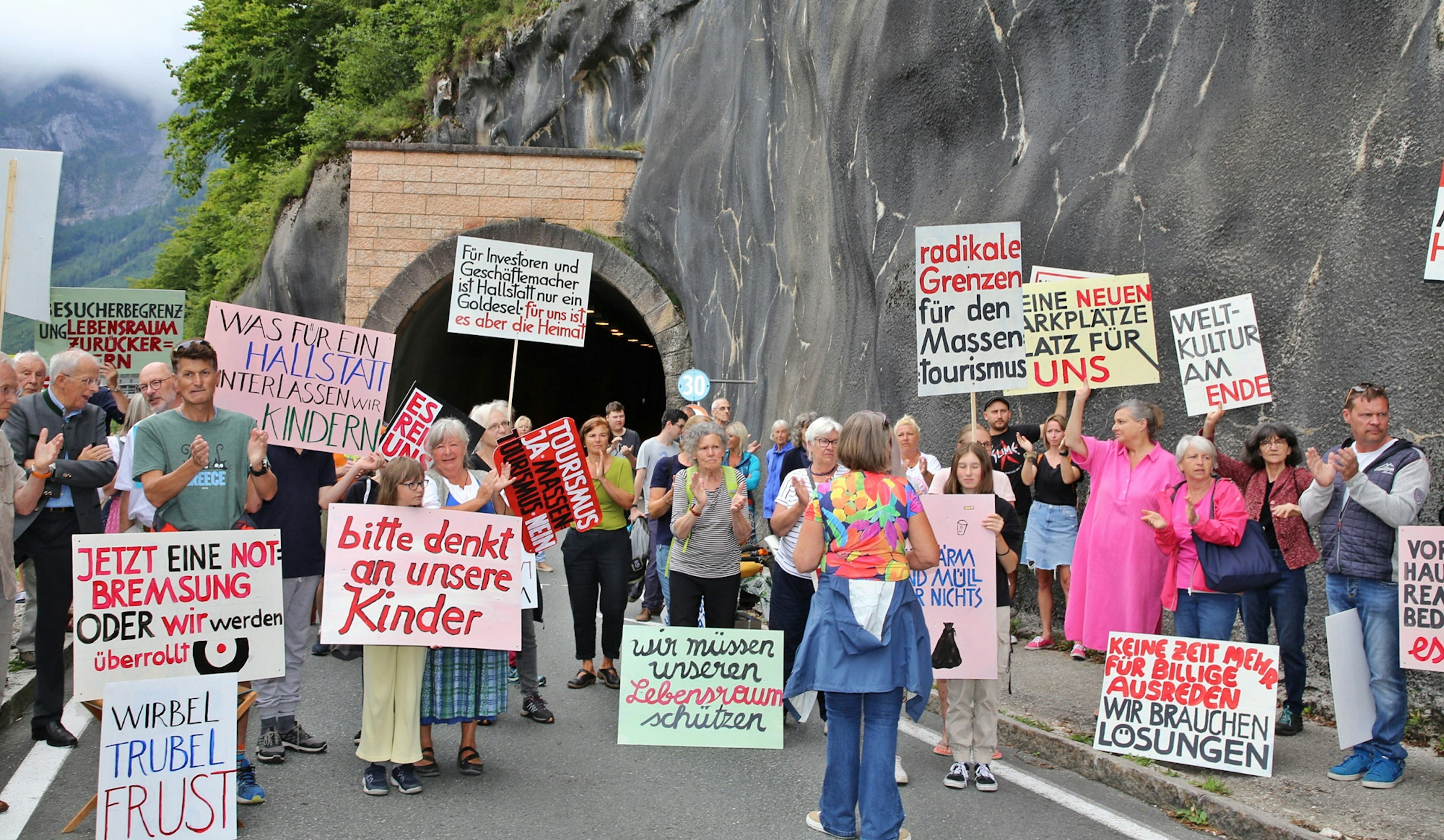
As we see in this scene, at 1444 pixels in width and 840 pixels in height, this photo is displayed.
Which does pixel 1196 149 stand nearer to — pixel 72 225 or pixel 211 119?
pixel 211 119

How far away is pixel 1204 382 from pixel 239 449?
18.7ft

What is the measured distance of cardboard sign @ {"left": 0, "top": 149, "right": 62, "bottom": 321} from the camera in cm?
667

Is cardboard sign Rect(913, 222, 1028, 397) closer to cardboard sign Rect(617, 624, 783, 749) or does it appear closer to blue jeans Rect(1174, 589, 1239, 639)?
blue jeans Rect(1174, 589, 1239, 639)

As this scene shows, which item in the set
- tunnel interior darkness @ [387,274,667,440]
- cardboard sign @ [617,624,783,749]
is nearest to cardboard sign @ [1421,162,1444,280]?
cardboard sign @ [617,624,783,749]

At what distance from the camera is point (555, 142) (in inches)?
1141

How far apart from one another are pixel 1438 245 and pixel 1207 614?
233 centimetres

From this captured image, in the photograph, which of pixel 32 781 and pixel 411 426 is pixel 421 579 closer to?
pixel 32 781

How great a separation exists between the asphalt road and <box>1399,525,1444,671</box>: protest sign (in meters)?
1.48

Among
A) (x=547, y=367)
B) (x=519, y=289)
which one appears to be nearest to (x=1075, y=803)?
(x=519, y=289)

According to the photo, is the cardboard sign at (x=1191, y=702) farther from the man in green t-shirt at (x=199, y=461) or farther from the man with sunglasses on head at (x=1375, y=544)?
the man in green t-shirt at (x=199, y=461)

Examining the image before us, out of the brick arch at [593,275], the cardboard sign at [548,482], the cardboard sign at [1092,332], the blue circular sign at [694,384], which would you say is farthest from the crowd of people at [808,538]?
the brick arch at [593,275]

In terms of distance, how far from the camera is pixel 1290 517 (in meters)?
7.46

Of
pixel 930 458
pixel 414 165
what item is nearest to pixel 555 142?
pixel 414 165

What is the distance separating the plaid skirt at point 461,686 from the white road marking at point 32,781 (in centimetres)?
159
